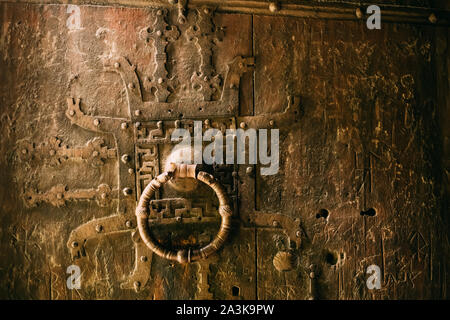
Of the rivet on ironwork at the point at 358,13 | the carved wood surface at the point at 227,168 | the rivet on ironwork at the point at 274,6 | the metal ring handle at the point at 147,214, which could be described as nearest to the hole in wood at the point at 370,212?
the carved wood surface at the point at 227,168

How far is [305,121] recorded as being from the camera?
2191 millimetres

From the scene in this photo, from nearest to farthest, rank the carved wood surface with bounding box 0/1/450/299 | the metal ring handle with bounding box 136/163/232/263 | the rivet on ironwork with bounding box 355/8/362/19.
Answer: the metal ring handle with bounding box 136/163/232/263
the carved wood surface with bounding box 0/1/450/299
the rivet on ironwork with bounding box 355/8/362/19

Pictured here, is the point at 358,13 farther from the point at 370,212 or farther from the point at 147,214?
the point at 147,214

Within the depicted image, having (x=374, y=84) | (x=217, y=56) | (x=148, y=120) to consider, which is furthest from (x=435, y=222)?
(x=148, y=120)

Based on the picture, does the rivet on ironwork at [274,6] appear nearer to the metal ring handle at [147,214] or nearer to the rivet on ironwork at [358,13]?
the rivet on ironwork at [358,13]

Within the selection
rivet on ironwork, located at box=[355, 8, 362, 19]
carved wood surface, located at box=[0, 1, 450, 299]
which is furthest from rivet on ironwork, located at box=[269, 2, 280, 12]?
rivet on ironwork, located at box=[355, 8, 362, 19]

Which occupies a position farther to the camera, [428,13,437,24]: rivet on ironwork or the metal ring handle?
[428,13,437,24]: rivet on ironwork

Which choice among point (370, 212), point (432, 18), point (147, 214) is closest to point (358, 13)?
point (432, 18)

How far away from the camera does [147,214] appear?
2.00 metres

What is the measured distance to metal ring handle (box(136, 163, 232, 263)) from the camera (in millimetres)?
1955

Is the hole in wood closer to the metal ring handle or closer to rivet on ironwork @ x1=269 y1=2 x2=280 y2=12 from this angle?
the metal ring handle

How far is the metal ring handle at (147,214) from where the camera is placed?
77.0 inches

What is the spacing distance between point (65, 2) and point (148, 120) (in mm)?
940
